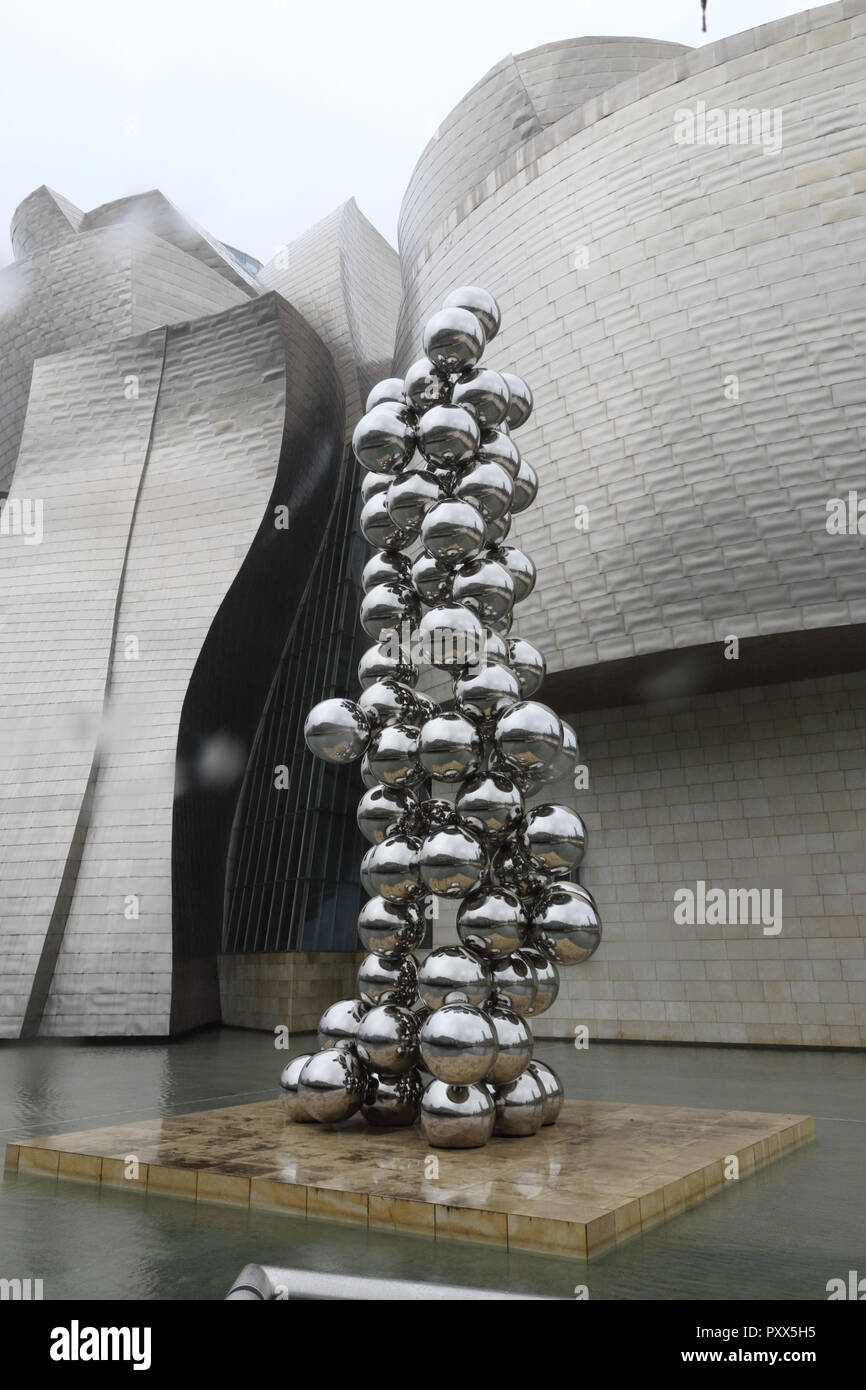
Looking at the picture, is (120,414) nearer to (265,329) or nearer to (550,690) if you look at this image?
(265,329)

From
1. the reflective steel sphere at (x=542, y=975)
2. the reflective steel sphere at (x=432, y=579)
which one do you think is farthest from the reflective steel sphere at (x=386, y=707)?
the reflective steel sphere at (x=542, y=975)

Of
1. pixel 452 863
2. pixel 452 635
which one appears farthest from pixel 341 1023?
pixel 452 635

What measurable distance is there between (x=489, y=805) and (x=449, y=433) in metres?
2.25

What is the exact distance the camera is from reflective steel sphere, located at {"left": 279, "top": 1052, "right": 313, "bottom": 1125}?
6141mm

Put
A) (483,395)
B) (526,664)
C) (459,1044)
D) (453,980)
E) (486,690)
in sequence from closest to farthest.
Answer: (459,1044)
(453,980)
(486,690)
(483,395)
(526,664)

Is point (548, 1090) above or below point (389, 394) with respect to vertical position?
below

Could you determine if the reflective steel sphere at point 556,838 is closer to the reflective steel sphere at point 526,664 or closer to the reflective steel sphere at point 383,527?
the reflective steel sphere at point 526,664

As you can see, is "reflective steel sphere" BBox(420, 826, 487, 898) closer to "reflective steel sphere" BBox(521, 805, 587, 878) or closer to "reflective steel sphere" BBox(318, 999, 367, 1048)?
"reflective steel sphere" BBox(521, 805, 587, 878)

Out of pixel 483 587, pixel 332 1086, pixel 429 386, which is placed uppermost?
pixel 429 386

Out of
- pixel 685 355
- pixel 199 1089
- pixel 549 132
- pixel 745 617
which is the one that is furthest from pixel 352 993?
pixel 549 132

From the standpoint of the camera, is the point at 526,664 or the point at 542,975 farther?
the point at 526,664

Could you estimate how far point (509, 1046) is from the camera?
5.56 metres

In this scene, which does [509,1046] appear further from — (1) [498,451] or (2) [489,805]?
(1) [498,451]

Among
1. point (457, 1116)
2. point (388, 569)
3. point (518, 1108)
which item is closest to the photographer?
point (457, 1116)
